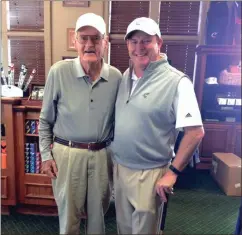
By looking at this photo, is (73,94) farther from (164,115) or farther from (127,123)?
(164,115)

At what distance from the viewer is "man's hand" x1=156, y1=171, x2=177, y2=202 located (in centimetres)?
107

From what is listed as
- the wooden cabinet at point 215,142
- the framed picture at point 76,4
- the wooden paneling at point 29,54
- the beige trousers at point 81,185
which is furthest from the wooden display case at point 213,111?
the wooden paneling at point 29,54

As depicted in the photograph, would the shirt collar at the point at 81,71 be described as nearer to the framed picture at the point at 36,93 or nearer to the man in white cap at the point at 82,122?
the man in white cap at the point at 82,122

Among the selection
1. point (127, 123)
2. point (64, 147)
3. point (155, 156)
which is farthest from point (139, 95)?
point (64, 147)

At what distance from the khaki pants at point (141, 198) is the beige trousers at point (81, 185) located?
5.0 inches

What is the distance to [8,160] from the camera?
1.88 metres

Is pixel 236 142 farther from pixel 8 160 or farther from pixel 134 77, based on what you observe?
pixel 8 160

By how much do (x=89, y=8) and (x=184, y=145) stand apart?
2379 millimetres

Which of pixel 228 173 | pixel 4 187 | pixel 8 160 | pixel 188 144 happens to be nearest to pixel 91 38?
pixel 188 144

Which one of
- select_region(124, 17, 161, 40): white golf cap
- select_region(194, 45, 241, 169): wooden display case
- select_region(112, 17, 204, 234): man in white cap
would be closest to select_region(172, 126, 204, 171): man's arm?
→ select_region(112, 17, 204, 234): man in white cap

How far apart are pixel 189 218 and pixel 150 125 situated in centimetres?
126

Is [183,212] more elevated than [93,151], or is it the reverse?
[93,151]

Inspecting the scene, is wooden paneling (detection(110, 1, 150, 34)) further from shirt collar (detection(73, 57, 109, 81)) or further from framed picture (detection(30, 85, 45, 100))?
shirt collar (detection(73, 57, 109, 81))

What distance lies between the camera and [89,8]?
292cm
